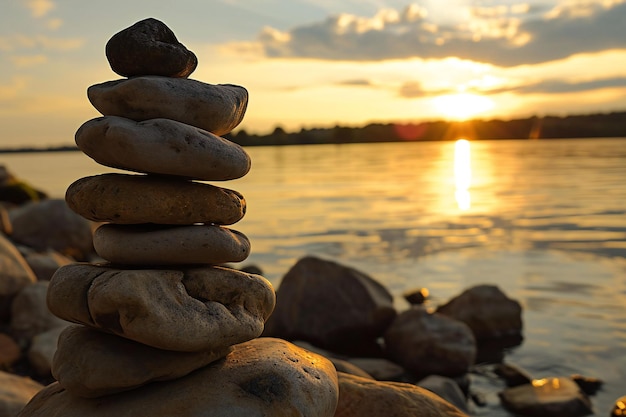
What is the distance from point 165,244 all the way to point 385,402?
2469 millimetres

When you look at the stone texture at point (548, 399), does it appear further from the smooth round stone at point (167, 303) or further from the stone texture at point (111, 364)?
the stone texture at point (111, 364)

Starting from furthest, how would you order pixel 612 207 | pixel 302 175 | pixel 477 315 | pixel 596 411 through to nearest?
pixel 302 175 → pixel 612 207 → pixel 477 315 → pixel 596 411

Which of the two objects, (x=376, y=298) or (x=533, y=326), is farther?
(x=533, y=326)

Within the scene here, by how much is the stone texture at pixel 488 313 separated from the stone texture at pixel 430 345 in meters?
1.77

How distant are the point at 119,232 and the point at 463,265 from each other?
15.4 metres

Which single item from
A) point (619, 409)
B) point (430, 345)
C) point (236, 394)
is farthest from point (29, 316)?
point (619, 409)

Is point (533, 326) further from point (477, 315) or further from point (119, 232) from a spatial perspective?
point (119, 232)

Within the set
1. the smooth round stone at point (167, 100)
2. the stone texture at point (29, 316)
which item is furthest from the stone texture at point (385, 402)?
the stone texture at point (29, 316)

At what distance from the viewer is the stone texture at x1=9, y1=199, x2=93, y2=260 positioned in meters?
16.7

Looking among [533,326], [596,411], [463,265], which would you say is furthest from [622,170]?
[596,411]

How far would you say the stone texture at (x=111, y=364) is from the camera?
15.3 feet

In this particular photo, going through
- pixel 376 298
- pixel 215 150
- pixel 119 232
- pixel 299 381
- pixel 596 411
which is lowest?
pixel 596 411

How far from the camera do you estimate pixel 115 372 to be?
15.3ft

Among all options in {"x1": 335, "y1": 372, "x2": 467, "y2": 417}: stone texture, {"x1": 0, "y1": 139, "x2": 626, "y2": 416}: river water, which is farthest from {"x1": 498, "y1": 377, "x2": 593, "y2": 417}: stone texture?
{"x1": 335, "y1": 372, "x2": 467, "y2": 417}: stone texture
